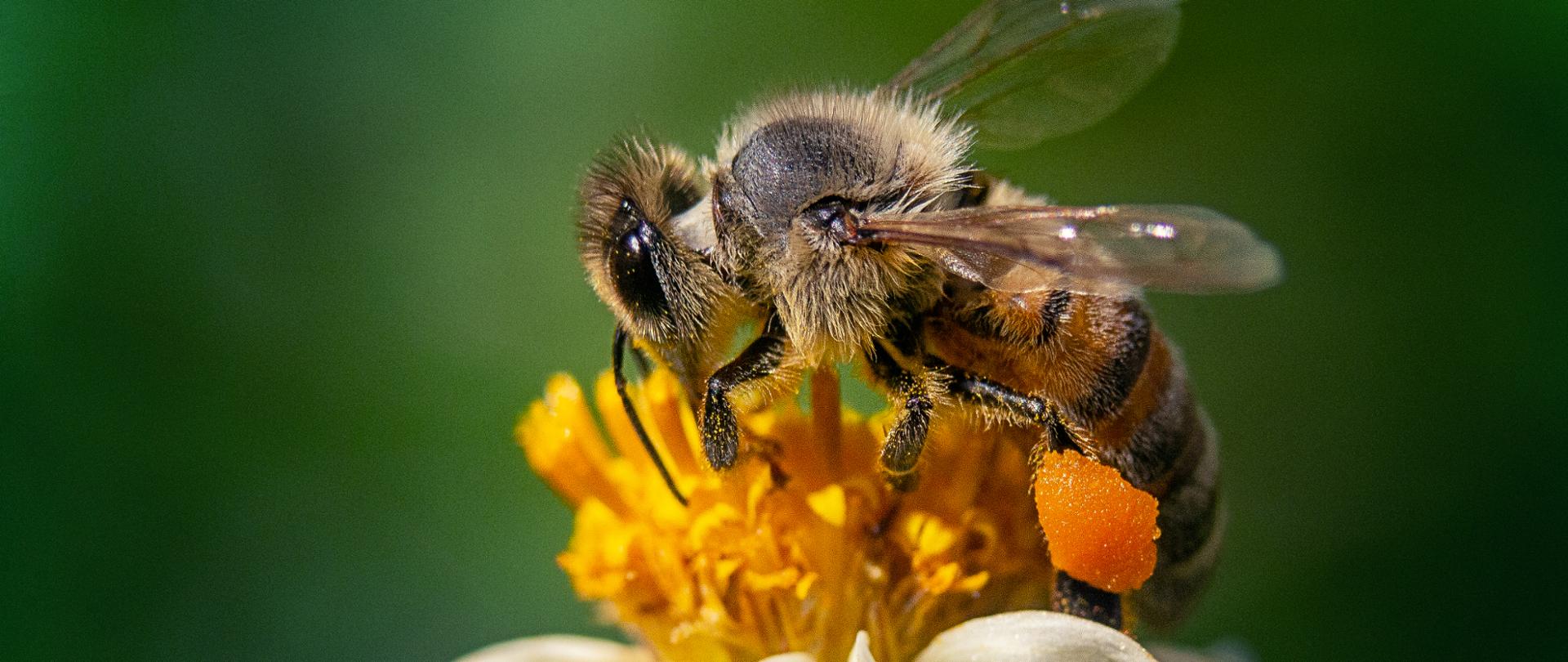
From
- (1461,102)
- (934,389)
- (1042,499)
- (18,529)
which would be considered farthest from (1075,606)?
(18,529)

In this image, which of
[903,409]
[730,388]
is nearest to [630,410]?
[730,388]

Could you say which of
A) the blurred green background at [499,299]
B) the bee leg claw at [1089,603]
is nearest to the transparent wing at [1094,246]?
the bee leg claw at [1089,603]

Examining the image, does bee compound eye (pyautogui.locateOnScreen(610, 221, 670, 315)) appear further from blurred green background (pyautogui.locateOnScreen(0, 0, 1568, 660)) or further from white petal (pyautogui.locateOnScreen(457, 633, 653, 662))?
blurred green background (pyautogui.locateOnScreen(0, 0, 1568, 660))

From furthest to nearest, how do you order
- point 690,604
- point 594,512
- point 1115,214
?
1. point 594,512
2. point 690,604
3. point 1115,214

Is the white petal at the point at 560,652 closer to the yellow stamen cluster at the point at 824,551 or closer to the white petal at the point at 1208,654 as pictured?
the yellow stamen cluster at the point at 824,551

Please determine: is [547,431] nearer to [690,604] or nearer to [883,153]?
[690,604]
